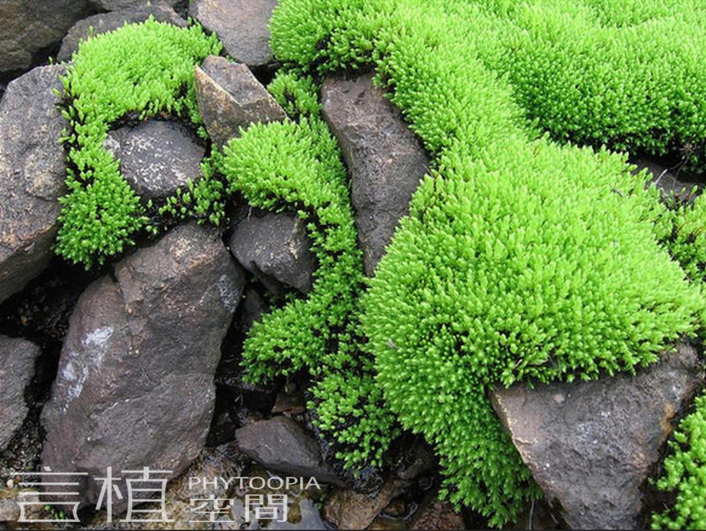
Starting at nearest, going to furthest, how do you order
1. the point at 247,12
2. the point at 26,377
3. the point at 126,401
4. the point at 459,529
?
the point at 459,529 < the point at 126,401 < the point at 26,377 < the point at 247,12

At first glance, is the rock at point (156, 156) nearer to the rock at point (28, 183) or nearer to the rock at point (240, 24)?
the rock at point (28, 183)

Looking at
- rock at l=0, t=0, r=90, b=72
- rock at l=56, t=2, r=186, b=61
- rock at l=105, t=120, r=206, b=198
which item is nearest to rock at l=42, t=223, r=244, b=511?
rock at l=105, t=120, r=206, b=198

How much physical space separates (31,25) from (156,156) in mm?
2926

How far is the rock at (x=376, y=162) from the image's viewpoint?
18.9 ft

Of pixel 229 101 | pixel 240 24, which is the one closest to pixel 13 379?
pixel 229 101

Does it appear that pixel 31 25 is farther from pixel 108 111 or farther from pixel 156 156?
pixel 156 156

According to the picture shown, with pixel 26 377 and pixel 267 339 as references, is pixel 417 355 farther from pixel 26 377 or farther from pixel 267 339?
pixel 26 377

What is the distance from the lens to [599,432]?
4508 mm

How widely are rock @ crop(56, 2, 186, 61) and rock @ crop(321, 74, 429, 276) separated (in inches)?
97.4

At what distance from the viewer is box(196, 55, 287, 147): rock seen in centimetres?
591

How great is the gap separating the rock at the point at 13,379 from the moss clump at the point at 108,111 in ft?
3.16

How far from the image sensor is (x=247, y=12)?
7.27m

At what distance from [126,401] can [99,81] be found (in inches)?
117

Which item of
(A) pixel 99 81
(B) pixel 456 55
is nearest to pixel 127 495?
(A) pixel 99 81
